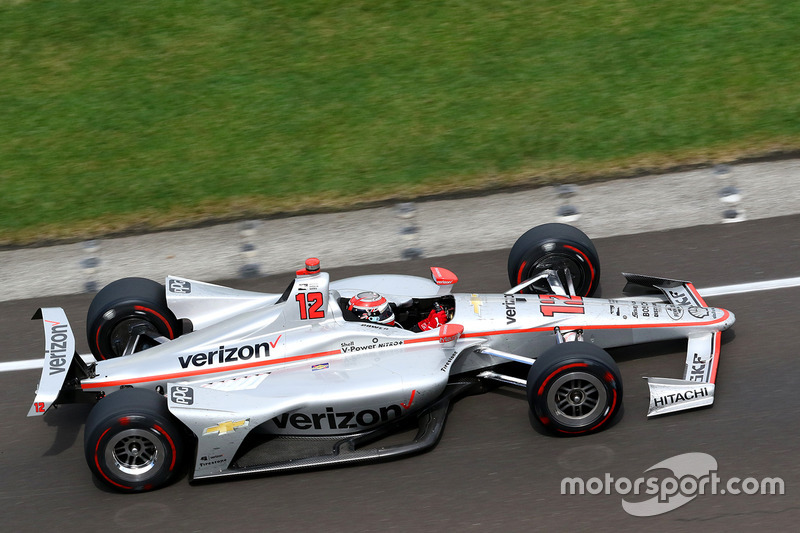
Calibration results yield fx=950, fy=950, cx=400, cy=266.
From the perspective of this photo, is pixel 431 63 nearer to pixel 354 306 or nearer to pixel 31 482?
pixel 354 306

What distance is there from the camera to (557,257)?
7879mm

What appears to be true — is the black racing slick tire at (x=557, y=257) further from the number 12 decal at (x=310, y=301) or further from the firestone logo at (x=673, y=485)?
the firestone logo at (x=673, y=485)

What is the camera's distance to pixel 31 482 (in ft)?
22.0

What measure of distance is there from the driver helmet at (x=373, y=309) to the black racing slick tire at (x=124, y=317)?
64.4 inches

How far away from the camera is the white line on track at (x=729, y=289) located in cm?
819

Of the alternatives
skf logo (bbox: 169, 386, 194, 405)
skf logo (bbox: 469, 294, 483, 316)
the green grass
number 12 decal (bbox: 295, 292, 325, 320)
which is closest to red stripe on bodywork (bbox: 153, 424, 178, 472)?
skf logo (bbox: 169, 386, 194, 405)

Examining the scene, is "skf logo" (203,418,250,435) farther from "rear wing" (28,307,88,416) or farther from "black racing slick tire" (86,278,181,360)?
"black racing slick tire" (86,278,181,360)

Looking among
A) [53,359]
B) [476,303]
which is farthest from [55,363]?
[476,303]

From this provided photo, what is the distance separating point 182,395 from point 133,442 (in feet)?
1.44

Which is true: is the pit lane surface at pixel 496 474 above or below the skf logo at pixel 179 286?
below

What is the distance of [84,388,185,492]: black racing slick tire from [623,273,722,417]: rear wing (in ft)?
10.9

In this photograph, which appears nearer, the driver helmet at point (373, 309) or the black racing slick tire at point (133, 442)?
the black racing slick tire at point (133, 442)

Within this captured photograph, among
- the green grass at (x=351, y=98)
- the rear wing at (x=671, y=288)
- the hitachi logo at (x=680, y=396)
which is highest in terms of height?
the green grass at (x=351, y=98)

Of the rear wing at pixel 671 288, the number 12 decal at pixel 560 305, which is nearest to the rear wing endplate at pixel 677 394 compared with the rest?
the number 12 decal at pixel 560 305
